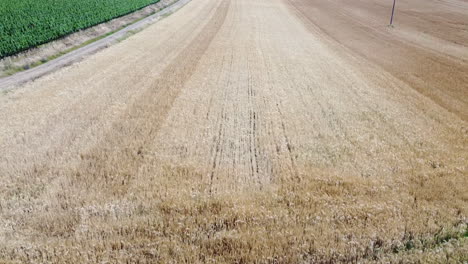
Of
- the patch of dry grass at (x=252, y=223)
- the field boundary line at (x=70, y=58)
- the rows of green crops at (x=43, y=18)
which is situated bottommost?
the patch of dry grass at (x=252, y=223)

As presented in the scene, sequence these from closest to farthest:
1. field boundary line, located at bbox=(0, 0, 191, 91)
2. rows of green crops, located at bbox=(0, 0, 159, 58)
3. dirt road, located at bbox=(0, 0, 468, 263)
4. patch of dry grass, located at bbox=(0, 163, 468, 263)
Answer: patch of dry grass, located at bbox=(0, 163, 468, 263) → dirt road, located at bbox=(0, 0, 468, 263) → field boundary line, located at bbox=(0, 0, 191, 91) → rows of green crops, located at bbox=(0, 0, 159, 58)

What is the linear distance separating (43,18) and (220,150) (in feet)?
59.2

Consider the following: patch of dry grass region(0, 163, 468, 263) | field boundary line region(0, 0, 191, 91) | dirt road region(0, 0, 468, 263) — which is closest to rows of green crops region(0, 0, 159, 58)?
field boundary line region(0, 0, 191, 91)

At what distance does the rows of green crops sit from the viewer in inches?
678

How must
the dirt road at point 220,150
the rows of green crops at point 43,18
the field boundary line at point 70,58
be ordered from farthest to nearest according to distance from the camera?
the rows of green crops at point 43,18 < the field boundary line at point 70,58 < the dirt road at point 220,150

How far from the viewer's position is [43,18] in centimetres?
2100

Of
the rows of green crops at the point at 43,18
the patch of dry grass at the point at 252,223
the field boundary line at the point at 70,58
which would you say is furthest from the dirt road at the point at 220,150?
the rows of green crops at the point at 43,18

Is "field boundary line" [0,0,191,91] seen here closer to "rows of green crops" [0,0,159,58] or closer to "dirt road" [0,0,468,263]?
"dirt road" [0,0,468,263]

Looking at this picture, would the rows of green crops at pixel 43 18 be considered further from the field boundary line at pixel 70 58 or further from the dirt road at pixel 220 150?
the dirt road at pixel 220 150

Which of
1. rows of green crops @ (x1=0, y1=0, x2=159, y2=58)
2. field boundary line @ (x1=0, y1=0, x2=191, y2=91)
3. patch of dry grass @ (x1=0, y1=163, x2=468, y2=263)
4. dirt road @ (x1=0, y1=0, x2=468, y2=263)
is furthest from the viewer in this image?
rows of green crops @ (x1=0, y1=0, x2=159, y2=58)

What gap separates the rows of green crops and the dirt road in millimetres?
3541

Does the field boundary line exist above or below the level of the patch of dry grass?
above

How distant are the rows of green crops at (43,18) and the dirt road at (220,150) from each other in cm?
354

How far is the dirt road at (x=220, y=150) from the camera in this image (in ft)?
18.6
